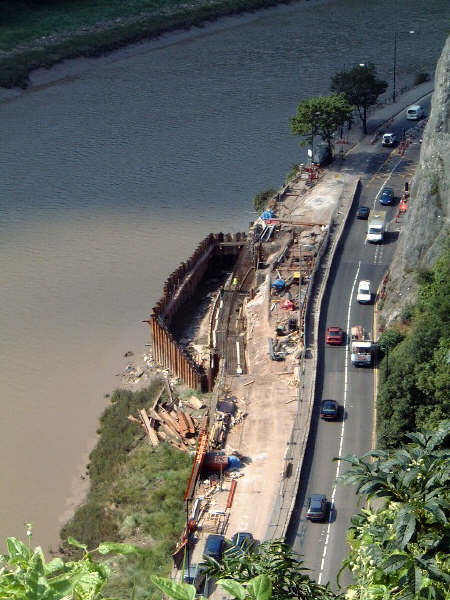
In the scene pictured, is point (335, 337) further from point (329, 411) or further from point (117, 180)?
point (117, 180)

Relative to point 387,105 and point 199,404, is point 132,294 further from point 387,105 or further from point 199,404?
point 387,105

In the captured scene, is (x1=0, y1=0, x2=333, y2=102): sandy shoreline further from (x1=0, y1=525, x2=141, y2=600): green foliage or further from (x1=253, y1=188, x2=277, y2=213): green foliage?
(x1=0, y1=525, x2=141, y2=600): green foliage

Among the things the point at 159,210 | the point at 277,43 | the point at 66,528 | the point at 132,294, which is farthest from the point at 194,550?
the point at 277,43

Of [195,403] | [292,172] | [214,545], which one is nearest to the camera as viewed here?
[214,545]

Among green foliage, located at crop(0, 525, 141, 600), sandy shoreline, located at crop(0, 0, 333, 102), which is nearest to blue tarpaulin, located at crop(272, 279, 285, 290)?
green foliage, located at crop(0, 525, 141, 600)

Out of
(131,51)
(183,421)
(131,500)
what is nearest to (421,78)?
(131,51)
